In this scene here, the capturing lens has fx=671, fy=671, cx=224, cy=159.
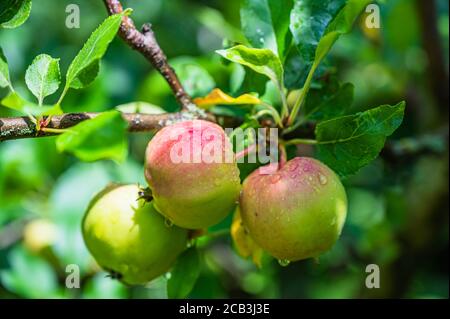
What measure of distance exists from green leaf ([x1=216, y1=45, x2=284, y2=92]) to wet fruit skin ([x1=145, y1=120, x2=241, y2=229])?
0.10 metres

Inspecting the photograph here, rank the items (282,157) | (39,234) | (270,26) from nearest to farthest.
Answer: (282,157), (270,26), (39,234)

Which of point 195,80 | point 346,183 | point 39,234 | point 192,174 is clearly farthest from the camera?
point 39,234

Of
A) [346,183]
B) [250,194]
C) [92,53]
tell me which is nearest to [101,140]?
[92,53]

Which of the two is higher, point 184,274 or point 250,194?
point 250,194

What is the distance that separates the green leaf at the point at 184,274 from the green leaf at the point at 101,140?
370 millimetres

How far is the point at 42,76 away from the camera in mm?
920

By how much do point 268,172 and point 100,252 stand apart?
292 millimetres

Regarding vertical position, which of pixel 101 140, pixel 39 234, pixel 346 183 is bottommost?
pixel 39 234

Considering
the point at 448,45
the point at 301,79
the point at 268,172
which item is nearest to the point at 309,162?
the point at 268,172

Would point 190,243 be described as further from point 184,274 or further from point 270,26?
point 270,26

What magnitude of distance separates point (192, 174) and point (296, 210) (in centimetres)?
15

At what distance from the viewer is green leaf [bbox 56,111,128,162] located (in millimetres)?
739

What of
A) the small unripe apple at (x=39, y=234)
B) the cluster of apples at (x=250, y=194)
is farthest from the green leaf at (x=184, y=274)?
the small unripe apple at (x=39, y=234)

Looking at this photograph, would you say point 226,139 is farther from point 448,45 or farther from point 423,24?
point 448,45
